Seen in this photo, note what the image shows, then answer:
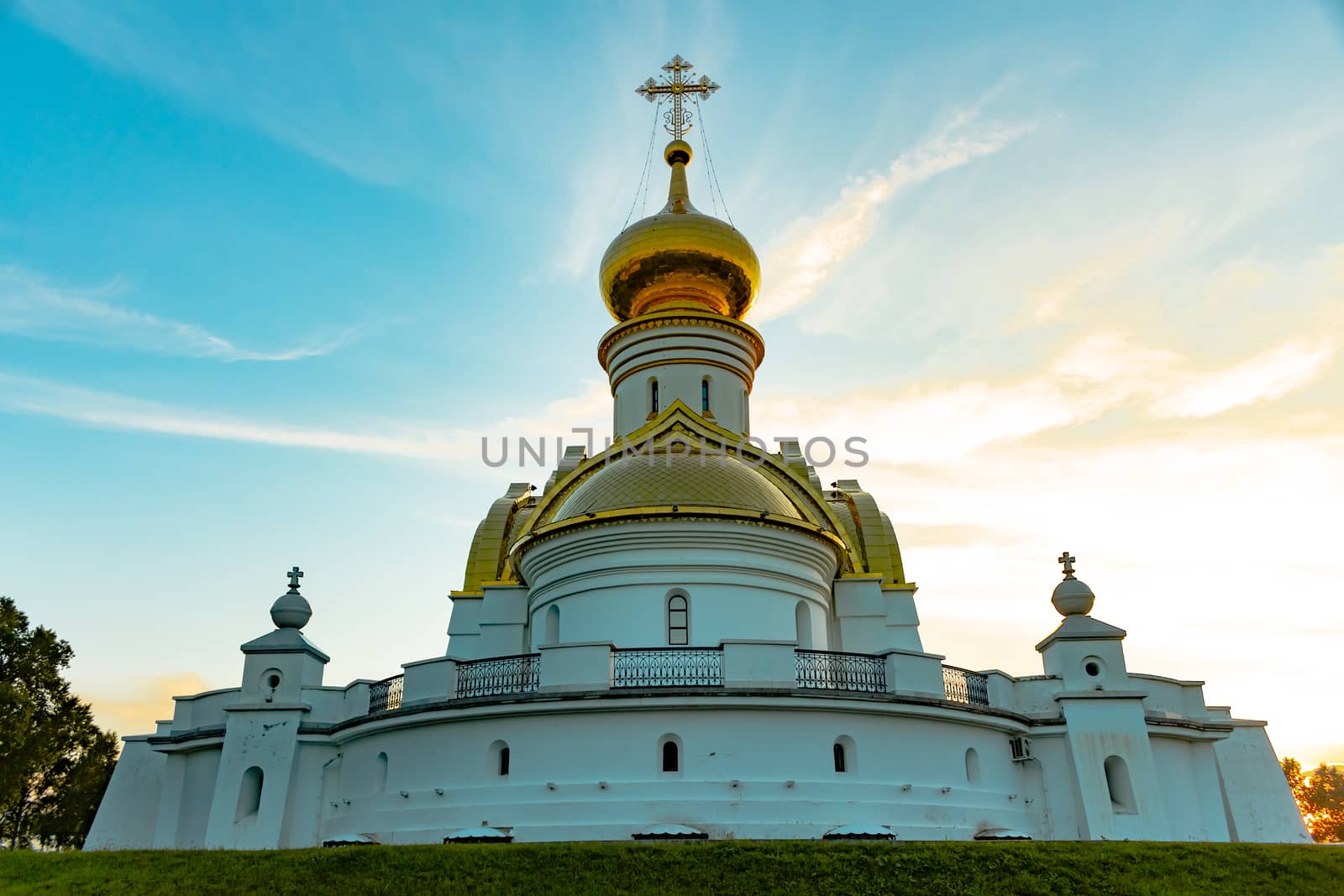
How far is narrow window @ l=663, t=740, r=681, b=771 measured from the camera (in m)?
13.2

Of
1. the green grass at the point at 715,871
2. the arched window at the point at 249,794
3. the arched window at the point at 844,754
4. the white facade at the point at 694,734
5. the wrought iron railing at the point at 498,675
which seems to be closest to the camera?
the green grass at the point at 715,871

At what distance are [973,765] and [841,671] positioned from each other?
255cm

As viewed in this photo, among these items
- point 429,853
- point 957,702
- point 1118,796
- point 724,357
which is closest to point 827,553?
point 957,702

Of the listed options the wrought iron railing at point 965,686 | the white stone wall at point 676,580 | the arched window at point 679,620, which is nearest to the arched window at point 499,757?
the white stone wall at point 676,580

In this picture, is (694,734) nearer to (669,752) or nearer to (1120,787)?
(669,752)

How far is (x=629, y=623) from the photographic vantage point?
1580 centimetres

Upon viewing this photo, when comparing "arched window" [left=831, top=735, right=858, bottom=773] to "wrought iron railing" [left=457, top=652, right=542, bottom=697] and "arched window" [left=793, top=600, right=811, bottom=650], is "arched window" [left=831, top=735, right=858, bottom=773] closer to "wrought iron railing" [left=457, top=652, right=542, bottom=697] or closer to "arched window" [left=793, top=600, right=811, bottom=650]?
"arched window" [left=793, top=600, right=811, bottom=650]

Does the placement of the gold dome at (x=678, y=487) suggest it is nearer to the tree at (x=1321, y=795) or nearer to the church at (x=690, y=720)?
the church at (x=690, y=720)

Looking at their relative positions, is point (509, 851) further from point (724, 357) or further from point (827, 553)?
point (724, 357)

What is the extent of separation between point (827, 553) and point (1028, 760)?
4.53 metres

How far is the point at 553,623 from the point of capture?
16.9 meters

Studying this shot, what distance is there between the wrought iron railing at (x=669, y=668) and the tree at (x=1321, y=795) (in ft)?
124

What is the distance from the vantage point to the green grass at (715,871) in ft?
32.6

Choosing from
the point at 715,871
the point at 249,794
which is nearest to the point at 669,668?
the point at 715,871
